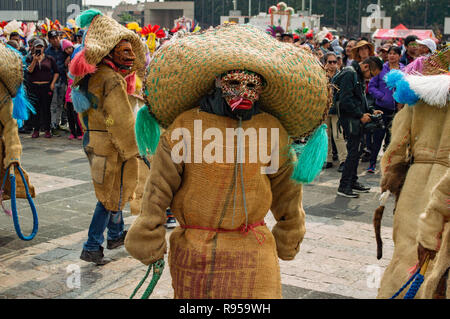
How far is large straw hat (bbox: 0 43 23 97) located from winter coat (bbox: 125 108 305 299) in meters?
2.76

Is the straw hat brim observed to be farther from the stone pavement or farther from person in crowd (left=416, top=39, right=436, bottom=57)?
person in crowd (left=416, top=39, right=436, bottom=57)

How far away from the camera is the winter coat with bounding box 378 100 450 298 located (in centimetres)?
383

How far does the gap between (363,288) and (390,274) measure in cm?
77

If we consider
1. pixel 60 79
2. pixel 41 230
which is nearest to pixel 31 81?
pixel 60 79

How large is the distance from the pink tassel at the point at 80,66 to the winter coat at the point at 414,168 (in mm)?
2407

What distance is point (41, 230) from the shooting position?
19.9ft

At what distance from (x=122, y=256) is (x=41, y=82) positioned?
8009 mm

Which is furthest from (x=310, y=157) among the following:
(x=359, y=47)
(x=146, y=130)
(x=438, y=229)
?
(x=359, y=47)

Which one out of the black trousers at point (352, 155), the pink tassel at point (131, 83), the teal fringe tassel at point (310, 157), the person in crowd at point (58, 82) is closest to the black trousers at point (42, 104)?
the person in crowd at point (58, 82)

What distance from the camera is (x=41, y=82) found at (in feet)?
40.9

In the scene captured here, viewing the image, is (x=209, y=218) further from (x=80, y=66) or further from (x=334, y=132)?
(x=334, y=132)

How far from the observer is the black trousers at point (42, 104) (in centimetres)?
1252

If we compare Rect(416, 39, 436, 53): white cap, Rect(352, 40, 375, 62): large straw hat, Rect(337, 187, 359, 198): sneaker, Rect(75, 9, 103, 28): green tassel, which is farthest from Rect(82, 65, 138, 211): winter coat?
Rect(416, 39, 436, 53): white cap

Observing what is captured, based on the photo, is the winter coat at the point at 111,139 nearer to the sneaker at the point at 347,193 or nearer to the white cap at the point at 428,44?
the sneaker at the point at 347,193
